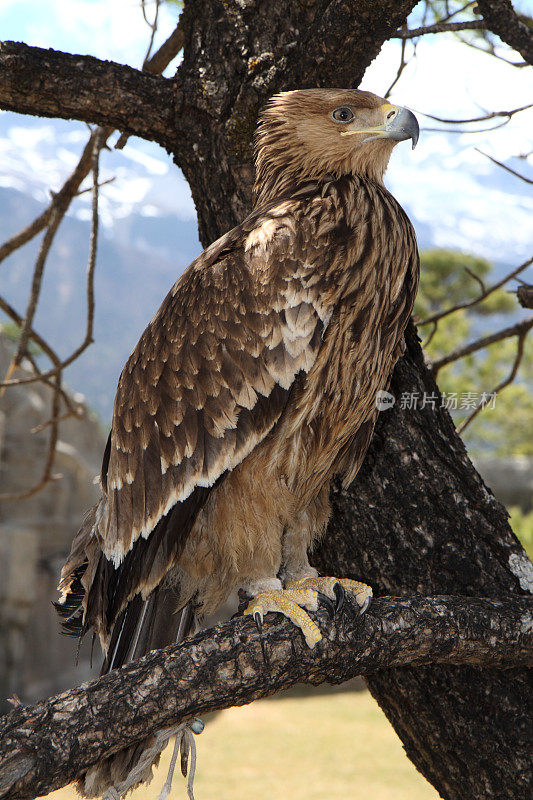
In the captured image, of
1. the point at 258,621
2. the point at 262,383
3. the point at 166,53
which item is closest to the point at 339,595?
the point at 258,621

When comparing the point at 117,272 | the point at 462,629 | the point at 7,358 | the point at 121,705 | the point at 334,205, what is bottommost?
the point at 121,705

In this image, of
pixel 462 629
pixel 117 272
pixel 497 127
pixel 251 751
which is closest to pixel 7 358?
pixel 251 751

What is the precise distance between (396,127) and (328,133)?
175 millimetres

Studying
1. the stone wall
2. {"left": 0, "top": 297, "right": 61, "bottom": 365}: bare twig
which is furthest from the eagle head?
the stone wall

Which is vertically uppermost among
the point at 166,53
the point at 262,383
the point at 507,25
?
the point at 166,53

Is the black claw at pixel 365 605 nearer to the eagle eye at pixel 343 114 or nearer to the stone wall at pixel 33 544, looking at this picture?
the eagle eye at pixel 343 114

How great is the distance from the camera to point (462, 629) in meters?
1.71

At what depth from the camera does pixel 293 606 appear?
5.71ft

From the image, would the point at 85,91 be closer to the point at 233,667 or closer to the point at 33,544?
the point at 233,667

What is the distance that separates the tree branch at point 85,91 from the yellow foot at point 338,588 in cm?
130

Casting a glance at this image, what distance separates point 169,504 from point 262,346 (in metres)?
0.46

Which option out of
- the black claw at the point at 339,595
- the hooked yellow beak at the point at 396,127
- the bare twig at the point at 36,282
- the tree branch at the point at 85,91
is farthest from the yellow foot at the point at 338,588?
the bare twig at the point at 36,282

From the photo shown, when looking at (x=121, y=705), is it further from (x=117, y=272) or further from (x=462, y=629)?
(x=117, y=272)

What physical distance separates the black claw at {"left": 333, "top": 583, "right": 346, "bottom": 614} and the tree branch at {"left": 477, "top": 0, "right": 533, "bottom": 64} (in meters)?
1.58
